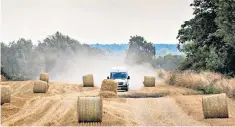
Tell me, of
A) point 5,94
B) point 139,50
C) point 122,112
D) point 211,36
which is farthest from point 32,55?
point 122,112

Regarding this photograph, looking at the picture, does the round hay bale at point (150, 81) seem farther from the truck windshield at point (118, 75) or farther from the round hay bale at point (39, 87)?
the round hay bale at point (39, 87)

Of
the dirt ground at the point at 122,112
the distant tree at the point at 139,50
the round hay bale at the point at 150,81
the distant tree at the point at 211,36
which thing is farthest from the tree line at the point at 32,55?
the dirt ground at the point at 122,112

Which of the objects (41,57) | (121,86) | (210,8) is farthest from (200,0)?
(41,57)

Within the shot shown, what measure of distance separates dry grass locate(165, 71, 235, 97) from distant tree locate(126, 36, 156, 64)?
5218 inches

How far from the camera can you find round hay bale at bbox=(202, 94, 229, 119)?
22.2m

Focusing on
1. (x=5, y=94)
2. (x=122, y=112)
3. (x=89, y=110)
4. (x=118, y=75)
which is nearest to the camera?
(x=89, y=110)

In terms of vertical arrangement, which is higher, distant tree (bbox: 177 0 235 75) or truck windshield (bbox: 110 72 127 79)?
distant tree (bbox: 177 0 235 75)

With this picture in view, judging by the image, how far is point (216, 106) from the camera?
22.3 m

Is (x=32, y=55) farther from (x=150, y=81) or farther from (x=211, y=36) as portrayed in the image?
(x=150, y=81)

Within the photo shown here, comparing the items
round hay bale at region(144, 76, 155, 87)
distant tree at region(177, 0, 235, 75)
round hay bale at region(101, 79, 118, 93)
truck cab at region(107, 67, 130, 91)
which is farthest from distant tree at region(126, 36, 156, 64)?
round hay bale at region(101, 79, 118, 93)

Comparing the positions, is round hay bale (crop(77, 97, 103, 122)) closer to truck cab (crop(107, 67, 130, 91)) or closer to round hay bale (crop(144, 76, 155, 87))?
truck cab (crop(107, 67, 130, 91))

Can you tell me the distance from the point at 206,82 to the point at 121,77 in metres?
8.99

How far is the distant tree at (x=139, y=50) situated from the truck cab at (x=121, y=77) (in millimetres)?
136867

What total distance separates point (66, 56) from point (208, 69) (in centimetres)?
14220
